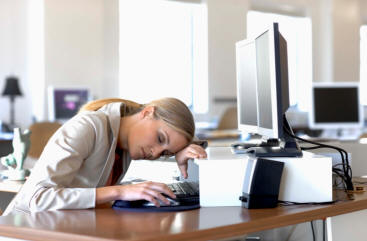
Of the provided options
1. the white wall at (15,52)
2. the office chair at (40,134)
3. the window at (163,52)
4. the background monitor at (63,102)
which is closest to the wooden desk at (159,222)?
the office chair at (40,134)

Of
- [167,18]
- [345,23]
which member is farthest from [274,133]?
[345,23]

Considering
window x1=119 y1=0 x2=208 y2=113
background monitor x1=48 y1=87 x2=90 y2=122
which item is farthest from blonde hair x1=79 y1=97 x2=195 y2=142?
window x1=119 y1=0 x2=208 y2=113

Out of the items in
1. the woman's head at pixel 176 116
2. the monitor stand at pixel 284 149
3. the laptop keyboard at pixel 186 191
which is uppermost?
the woman's head at pixel 176 116

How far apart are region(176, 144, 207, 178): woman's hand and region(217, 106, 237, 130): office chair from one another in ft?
20.3

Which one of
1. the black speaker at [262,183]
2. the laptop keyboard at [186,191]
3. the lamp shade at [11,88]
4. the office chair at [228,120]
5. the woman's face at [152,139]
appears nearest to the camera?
the black speaker at [262,183]

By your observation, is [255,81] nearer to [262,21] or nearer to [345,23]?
[262,21]

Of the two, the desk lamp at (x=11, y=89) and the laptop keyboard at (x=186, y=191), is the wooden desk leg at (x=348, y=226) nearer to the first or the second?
the laptop keyboard at (x=186, y=191)

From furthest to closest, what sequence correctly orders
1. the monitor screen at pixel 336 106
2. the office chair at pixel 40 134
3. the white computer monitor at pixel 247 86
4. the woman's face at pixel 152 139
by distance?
the monitor screen at pixel 336 106
the office chair at pixel 40 134
the white computer monitor at pixel 247 86
the woman's face at pixel 152 139

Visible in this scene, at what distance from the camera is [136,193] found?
1812 mm

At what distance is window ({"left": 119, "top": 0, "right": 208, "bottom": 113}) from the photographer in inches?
322

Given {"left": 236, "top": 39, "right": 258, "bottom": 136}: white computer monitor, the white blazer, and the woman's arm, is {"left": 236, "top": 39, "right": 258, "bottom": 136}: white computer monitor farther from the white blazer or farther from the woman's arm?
the woman's arm

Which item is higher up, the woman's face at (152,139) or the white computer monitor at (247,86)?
the white computer monitor at (247,86)

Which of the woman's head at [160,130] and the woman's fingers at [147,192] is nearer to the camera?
the woman's fingers at [147,192]

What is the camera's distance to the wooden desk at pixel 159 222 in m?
1.43
